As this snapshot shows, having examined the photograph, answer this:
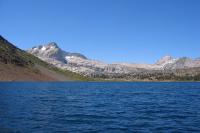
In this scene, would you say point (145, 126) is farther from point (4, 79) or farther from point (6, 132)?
point (4, 79)

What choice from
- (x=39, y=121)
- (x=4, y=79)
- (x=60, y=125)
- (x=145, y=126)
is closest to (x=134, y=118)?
(x=145, y=126)

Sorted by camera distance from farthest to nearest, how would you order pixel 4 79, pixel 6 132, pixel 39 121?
pixel 4 79, pixel 39 121, pixel 6 132

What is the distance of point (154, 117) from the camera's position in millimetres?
36625

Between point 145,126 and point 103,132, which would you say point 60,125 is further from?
point 145,126

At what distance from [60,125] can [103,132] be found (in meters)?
6.90

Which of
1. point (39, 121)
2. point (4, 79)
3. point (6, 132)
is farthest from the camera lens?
point (4, 79)

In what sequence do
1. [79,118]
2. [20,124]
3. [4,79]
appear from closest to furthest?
[20,124] < [79,118] < [4,79]

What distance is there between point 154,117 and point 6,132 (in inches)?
951

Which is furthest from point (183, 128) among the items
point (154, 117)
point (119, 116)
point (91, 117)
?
point (91, 117)

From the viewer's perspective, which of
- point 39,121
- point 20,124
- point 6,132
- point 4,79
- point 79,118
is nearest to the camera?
point 6,132

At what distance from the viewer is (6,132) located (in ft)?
82.7

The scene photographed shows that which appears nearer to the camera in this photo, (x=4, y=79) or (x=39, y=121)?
(x=39, y=121)

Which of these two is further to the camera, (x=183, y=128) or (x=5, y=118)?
(x=5, y=118)

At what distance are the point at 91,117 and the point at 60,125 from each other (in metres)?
7.37
